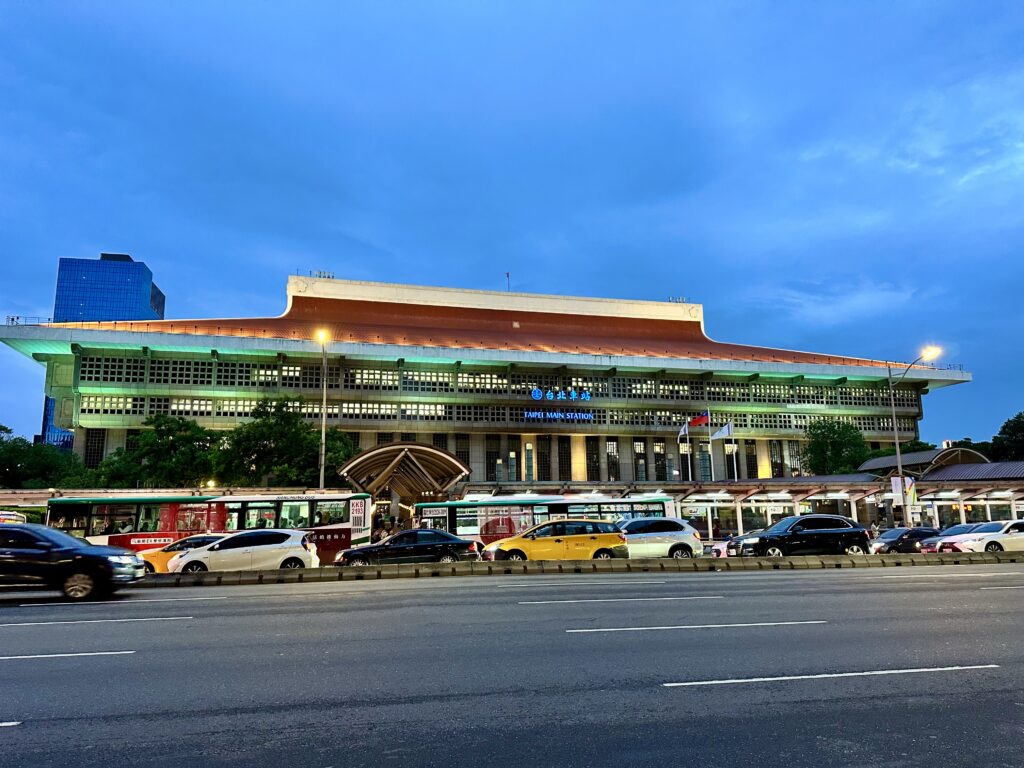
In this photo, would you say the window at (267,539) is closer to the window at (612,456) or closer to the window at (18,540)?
the window at (18,540)

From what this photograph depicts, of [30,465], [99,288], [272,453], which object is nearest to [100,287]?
[99,288]

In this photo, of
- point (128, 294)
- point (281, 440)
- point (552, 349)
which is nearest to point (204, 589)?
point (281, 440)

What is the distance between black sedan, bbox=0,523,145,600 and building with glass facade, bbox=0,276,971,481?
4773 cm

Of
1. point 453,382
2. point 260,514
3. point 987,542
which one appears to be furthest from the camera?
point 453,382

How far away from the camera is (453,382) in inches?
2707

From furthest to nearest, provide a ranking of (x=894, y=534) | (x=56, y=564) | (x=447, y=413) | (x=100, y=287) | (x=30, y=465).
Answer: (x=100, y=287), (x=447, y=413), (x=30, y=465), (x=894, y=534), (x=56, y=564)

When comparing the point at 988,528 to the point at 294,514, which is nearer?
the point at 988,528

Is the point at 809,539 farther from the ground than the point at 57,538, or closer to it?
closer to it

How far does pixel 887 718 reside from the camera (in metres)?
5.59

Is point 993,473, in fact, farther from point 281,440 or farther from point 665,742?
point 665,742

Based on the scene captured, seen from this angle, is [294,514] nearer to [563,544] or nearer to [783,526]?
[563,544]

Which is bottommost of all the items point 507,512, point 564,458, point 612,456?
point 507,512

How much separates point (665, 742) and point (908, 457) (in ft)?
206

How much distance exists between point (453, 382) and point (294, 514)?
132 ft
